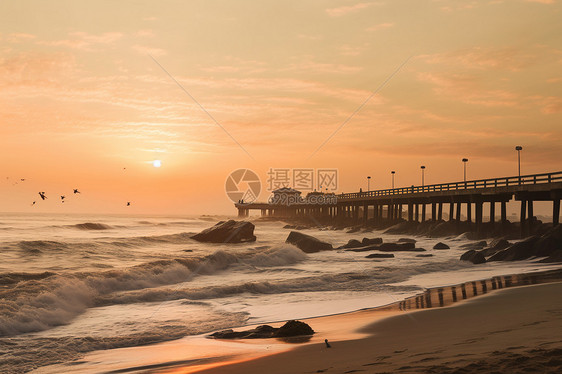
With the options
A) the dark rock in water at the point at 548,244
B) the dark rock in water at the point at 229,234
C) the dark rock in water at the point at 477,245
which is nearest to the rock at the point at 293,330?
the dark rock in water at the point at 548,244

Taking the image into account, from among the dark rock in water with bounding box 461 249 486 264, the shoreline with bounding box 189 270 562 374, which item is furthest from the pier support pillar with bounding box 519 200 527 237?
the shoreline with bounding box 189 270 562 374

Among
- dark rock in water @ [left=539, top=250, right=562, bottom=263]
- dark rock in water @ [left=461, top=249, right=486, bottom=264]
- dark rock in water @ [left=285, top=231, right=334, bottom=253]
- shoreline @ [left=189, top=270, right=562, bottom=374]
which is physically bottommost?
dark rock in water @ [left=285, top=231, right=334, bottom=253]

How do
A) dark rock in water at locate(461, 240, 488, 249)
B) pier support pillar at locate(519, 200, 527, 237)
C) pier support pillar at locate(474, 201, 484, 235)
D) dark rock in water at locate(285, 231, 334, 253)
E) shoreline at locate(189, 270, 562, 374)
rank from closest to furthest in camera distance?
shoreline at locate(189, 270, 562, 374), dark rock in water at locate(461, 240, 488, 249), pier support pillar at locate(519, 200, 527, 237), dark rock in water at locate(285, 231, 334, 253), pier support pillar at locate(474, 201, 484, 235)

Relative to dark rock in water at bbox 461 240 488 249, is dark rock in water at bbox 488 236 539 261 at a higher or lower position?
higher

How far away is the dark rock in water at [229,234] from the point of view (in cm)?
4284

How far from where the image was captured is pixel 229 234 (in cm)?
4300

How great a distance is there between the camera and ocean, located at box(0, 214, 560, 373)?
10172 mm

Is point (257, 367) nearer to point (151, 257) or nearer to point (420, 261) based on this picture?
point (420, 261)

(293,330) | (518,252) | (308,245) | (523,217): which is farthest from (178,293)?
(523,217)

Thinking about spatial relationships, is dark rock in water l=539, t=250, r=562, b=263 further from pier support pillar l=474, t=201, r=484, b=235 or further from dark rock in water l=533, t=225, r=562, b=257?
pier support pillar l=474, t=201, r=484, b=235

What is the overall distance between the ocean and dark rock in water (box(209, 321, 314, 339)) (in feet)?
3.46

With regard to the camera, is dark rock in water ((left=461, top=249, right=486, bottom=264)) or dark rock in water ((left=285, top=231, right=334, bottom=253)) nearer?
dark rock in water ((left=461, top=249, right=486, bottom=264))

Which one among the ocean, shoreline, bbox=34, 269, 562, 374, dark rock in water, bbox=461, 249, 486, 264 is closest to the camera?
shoreline, bbox=34, 269, 562, 374

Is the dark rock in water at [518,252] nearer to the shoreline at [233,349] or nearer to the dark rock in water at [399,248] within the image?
the dark rock in water at [399,248]
